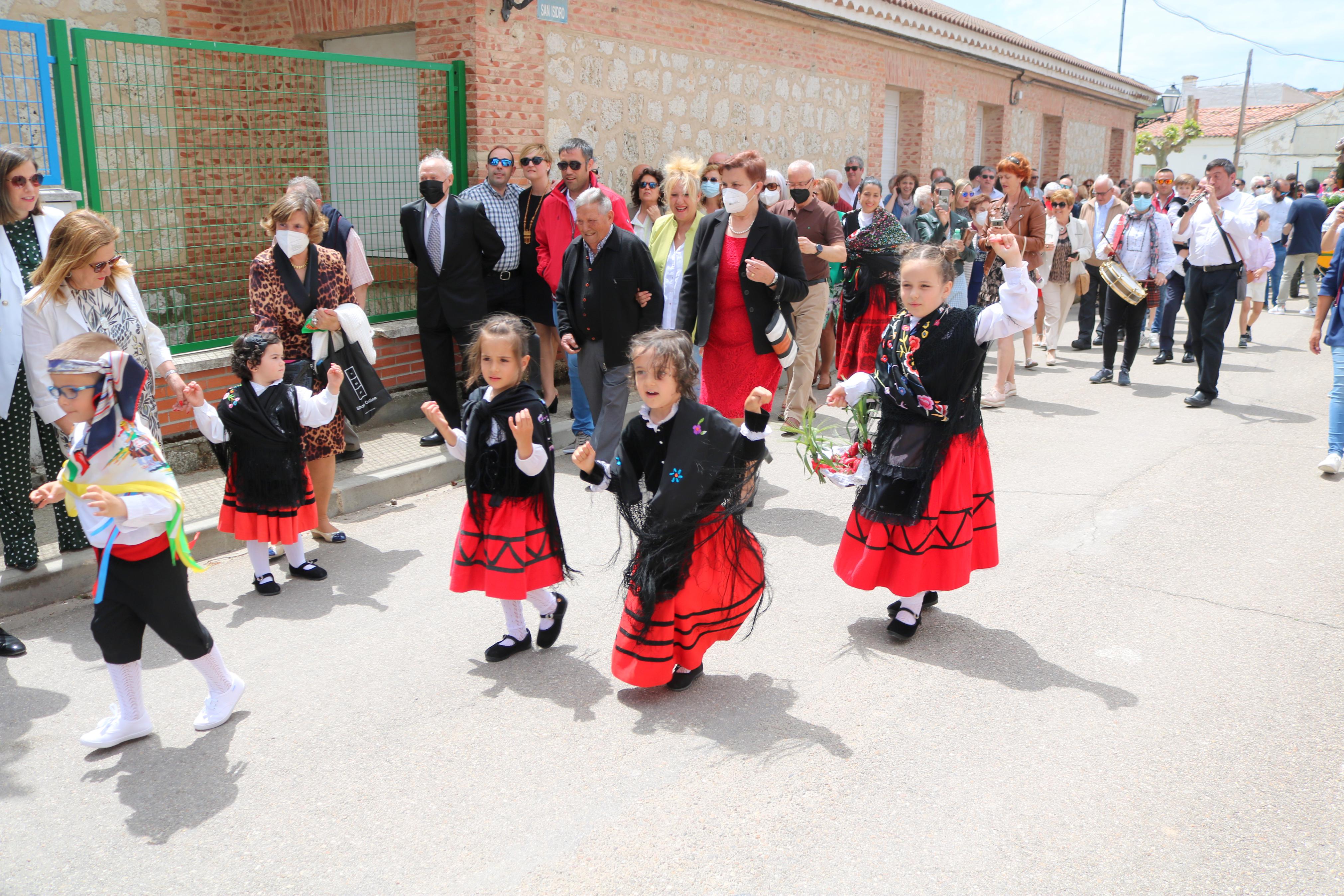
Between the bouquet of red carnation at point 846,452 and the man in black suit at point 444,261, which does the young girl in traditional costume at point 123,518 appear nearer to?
the bouquet of red carnation at point 846,452

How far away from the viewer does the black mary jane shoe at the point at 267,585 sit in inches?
194

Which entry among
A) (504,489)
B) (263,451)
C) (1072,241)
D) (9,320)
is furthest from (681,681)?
(1072,241)

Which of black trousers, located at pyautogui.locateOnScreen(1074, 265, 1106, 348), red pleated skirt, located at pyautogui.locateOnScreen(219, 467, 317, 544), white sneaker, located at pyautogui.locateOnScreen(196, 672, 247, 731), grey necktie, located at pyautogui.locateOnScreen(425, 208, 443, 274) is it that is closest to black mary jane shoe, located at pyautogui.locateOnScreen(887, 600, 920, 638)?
white sneaker, located at pyautogui.locateOnScreen(196, 672, 247, 731)

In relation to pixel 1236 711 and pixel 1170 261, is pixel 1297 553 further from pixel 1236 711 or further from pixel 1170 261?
pixel 1170 261

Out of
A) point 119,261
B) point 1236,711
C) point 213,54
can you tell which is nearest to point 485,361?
point 119,261

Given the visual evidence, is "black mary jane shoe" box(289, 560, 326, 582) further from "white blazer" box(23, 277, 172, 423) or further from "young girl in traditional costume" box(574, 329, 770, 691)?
"young girl in traditional costume" box(574, 329, 770, 691)

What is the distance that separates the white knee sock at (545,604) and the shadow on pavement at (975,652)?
48.0 inches

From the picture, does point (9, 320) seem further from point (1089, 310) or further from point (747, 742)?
point (1089, 310)

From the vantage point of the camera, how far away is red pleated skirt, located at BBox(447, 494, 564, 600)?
13.1 feet

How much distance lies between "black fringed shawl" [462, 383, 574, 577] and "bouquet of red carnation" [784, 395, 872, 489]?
1.13 m

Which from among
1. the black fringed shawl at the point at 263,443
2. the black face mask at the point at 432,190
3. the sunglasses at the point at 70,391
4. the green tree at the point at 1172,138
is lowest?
the black fringed shawl at the point at 263,443

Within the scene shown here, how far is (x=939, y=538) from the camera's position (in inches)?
164

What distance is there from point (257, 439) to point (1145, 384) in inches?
338

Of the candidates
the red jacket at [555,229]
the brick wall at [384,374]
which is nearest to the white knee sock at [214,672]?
the brick wall at [384,374]
